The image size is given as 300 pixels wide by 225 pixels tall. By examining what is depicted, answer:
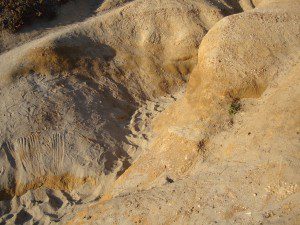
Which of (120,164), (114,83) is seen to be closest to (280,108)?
(120,164)

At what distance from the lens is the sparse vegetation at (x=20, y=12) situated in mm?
12695

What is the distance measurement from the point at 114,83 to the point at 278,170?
6.39 meters

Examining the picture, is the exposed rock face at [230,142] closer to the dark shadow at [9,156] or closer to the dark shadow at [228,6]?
the dark shadow at [228,6]

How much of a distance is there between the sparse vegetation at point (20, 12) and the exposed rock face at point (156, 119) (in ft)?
6.64

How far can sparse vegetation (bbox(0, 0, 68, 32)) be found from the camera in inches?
500

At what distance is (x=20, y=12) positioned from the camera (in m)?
12.7

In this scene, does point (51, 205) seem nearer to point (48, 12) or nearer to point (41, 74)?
point (41, 74)

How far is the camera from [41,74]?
10.6 metres

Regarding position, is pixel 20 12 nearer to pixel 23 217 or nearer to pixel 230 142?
pixel 23 217

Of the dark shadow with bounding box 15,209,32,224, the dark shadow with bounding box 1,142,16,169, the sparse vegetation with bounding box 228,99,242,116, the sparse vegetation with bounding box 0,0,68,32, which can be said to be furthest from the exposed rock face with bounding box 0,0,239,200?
the sparse vegetation with bounding box 228,99,242,116

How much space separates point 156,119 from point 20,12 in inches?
257

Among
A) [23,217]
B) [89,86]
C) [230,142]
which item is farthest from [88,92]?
[230,142]

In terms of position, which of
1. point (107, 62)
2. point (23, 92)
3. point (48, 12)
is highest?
point (48, 12)

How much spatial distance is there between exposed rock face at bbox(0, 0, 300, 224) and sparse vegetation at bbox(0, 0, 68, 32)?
6.64 feet
